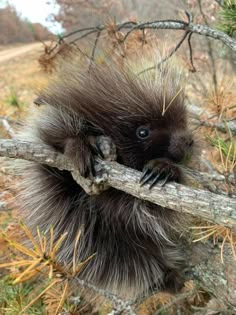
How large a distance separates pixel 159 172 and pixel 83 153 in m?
0.21

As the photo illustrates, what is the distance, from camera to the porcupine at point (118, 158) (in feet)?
4.51

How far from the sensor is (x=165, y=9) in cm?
446

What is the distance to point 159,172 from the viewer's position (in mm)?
1170

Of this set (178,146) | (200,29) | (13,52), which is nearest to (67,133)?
(178,146)

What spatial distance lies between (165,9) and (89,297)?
358cm

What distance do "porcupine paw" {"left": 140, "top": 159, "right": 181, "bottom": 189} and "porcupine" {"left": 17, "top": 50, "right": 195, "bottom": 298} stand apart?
1 centimetres

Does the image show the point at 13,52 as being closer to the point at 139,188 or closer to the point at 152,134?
the point at 152,134

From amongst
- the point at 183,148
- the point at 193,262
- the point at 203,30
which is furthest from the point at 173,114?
the point at 193,262

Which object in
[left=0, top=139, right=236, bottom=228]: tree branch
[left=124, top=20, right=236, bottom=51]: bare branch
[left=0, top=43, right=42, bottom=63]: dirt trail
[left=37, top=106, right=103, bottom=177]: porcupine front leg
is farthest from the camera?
[left=0, top=43, right=42, bottom=63]: dirt trail

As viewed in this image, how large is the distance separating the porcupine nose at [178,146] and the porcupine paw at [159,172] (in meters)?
0.04

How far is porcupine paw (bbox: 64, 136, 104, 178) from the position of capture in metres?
1.17

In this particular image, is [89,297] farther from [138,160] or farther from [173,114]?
[173,114]

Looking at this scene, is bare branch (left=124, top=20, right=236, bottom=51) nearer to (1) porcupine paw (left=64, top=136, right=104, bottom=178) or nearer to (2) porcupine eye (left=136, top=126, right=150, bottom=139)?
(2) porcupine eye (left=136, top=126, right=150, bottom=139)

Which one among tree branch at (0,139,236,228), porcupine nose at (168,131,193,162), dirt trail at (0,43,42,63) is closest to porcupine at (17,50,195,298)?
porcupine nose at (168,131,193,162)
